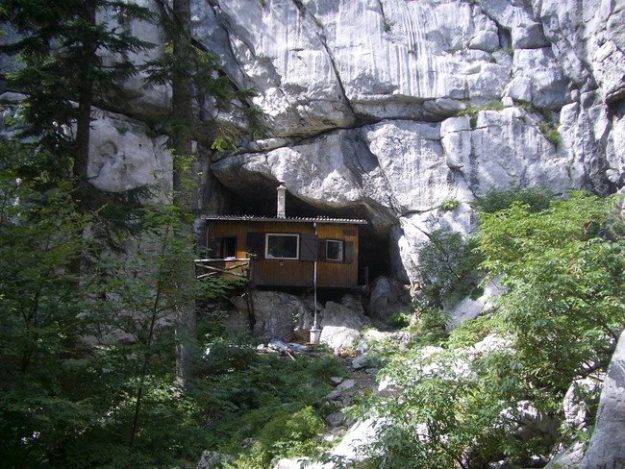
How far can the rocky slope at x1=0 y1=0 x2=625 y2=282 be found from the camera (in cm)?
1986

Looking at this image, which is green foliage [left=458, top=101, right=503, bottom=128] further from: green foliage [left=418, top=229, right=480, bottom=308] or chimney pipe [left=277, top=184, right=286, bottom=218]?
chimney pipe [left=277, top=184, right=286, bottom=218]

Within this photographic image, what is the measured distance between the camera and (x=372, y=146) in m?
21.2

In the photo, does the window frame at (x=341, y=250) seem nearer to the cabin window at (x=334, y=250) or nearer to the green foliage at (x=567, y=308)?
the cabin window at (x=334, y=250)

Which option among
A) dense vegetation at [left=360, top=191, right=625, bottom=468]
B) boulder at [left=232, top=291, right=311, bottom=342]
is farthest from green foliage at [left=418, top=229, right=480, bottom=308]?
dense vegetation at [left=360, top=191, right=625, bottom=468]

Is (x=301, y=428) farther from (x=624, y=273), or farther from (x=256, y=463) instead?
(x=624, y=273)

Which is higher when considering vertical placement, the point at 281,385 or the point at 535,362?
the point at 535,362

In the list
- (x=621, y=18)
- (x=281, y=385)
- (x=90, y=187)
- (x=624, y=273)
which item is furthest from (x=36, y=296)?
(x=621, y=18)

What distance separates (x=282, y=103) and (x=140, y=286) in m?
16.5

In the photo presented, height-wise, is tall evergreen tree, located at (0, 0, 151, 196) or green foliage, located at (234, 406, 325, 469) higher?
tall evergreen tree, located at (0, 0, 151, 196)

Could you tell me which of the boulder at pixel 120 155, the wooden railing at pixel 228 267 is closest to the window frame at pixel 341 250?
the wooden railing at pixel 228 267

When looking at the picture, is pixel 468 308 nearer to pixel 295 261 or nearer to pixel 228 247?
pixel 295 261

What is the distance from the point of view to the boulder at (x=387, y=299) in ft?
67.9

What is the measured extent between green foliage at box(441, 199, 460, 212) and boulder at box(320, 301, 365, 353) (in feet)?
16.2

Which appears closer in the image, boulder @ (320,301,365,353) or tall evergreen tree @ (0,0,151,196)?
tall evergreen tree @ (0,0,151,196)
